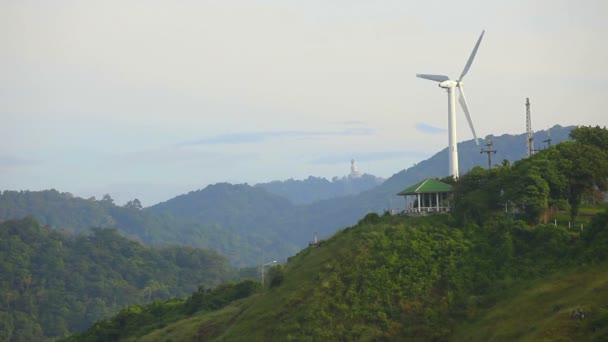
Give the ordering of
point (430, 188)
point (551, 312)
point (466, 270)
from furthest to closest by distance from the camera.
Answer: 1. point (430, 188)
2. point (466, 270)
3. point (551, 312)

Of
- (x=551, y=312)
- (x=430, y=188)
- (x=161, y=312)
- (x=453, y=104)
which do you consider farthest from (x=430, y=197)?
(x=161, y=312)

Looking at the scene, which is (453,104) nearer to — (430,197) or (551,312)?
(430,197)

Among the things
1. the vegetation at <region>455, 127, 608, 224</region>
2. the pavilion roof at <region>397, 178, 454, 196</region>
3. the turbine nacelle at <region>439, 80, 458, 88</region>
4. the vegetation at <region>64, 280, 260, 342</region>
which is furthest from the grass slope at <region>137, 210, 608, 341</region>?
the vegetation at <region>64, 280, 260, 342</region>

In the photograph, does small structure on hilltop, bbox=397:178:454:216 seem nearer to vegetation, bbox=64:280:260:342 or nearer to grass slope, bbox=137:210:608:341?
grass slope, bbox=137:210:608:341

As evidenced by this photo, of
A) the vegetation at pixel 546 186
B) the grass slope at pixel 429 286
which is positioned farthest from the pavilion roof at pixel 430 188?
the grass slope at pixel 429 286

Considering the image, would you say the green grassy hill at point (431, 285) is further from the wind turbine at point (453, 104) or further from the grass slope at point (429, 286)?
the wind turbine at point (453, 104)

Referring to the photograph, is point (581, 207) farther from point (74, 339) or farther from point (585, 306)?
point (74, 339)
